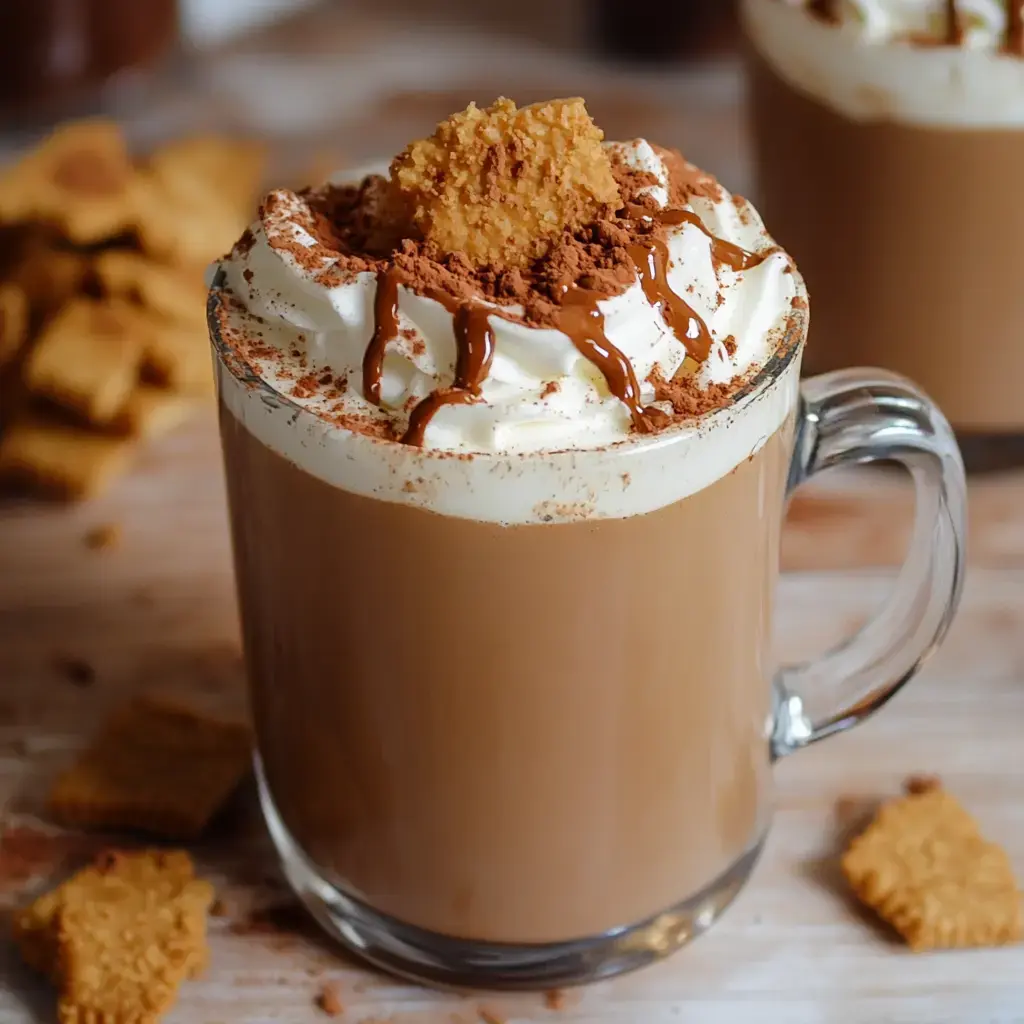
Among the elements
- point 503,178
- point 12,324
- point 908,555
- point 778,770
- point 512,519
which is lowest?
point 778,770

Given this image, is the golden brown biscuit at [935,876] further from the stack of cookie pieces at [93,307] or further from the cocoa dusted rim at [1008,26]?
the stack of cookie pieces at [93,307]

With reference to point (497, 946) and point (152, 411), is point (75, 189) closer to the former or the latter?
point (152, 411)

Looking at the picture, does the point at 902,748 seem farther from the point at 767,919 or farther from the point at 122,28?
the point at 122,28

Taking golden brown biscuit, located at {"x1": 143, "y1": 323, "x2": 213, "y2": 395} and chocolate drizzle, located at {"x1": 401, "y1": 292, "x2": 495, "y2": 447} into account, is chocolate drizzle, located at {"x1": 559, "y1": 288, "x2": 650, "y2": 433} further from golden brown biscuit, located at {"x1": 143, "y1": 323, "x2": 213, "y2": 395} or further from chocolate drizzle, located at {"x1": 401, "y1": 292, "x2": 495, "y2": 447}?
golden brown biscuit, located at {"x1": 143, "y1": 323, "x2": 213, "y2": 395}

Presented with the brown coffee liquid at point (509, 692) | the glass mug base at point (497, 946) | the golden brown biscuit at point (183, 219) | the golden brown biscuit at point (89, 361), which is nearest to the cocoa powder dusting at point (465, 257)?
the brown coffee liquid at point (509, 692)

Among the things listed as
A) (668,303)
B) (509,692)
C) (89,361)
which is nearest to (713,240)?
(668,303)
